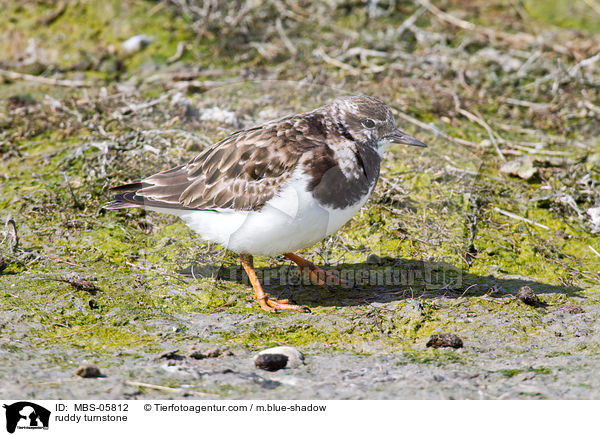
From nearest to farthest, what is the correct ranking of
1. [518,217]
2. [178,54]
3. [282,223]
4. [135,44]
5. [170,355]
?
[170,355] < [282,223] < [518,217] < [178,54] < [135,44]

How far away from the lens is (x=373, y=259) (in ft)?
19.7

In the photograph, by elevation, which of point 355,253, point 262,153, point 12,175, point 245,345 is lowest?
point 245,345

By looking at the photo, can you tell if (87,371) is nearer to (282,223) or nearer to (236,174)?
(282,223)

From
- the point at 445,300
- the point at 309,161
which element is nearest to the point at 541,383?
the point at 445,300

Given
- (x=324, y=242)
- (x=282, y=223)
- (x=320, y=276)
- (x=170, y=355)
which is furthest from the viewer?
(x=324, y=242)

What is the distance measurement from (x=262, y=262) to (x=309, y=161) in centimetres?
144

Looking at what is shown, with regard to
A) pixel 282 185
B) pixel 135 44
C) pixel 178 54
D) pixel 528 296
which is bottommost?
pixel 528 296

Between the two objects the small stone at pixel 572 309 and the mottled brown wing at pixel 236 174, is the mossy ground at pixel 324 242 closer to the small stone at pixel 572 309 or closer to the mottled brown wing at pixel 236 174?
the small stone at pixel 572 309

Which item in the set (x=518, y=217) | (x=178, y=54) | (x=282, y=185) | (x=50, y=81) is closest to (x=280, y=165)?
(x=282, y=185)

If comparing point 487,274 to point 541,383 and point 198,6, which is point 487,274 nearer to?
point 541,383

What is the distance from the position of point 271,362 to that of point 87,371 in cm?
118

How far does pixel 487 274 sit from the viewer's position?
582 cm

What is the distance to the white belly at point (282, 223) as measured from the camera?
16.2ft
